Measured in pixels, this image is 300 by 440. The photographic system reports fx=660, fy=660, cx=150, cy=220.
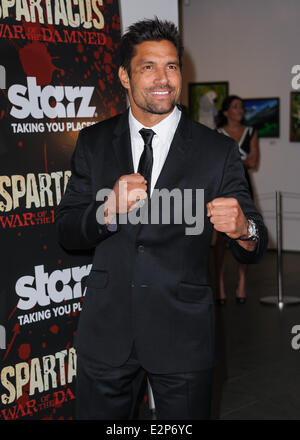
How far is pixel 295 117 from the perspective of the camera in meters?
9.46

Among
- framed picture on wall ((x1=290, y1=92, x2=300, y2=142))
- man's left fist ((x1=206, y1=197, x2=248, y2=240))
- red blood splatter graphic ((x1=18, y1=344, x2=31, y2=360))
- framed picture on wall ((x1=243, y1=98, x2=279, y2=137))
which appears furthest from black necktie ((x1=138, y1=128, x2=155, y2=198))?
framed picture on wall ((x1=243, y1=98, x2=279, y2=137))

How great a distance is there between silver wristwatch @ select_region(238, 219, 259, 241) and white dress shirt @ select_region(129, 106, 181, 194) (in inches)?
14.8

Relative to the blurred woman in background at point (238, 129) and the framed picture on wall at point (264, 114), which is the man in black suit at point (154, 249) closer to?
the blurred woman in background at point (238, 129)

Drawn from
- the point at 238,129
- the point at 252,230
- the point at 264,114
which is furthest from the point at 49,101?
the point at 264,114

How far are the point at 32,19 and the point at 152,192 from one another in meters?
1.43

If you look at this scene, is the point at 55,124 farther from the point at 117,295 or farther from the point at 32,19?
the point at 117,295

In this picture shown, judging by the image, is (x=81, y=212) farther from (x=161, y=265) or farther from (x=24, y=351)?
(x=24, y=351)

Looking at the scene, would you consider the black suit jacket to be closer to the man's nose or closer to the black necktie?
the black necktie

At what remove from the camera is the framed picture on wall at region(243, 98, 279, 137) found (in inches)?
380

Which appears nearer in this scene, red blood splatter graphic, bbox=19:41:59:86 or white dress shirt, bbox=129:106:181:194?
white dress shirt, bbox=129:106:181:194

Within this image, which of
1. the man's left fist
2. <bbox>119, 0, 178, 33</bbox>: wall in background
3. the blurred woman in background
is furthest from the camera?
the blurred woman in background

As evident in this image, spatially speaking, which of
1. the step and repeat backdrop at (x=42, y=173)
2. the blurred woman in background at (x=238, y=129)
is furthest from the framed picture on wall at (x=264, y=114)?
the step and repeat backdrop at (x=42, y=173)

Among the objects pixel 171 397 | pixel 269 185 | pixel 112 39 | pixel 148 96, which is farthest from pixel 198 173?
pixel 269 185

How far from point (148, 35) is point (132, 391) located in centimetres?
127
